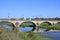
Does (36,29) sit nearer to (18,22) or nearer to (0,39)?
(18,22)

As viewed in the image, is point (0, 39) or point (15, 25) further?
point (15, 25)

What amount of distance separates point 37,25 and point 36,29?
2120mm

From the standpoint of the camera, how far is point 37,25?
7481 centimetres

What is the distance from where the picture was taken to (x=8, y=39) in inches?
735

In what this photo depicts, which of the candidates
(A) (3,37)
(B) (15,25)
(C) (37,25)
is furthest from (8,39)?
(C) (37,25)

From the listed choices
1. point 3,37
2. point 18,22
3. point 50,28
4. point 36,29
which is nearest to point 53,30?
point 50,28

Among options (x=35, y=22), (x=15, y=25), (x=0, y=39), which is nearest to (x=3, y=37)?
(x=0, y=39)

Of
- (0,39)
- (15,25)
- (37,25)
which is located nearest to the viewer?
(0,39)

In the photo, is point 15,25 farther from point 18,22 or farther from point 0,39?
point 0,39

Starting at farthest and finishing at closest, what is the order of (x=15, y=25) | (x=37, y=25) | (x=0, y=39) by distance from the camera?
(x=37, y=25)
(x=15, y=25)
(x=0, y=39)

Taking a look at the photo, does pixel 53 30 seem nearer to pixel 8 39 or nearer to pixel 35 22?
pixel 35 22

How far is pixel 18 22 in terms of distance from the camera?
233ft

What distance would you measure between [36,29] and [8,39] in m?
54.8

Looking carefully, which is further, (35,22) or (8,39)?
(35,22)
